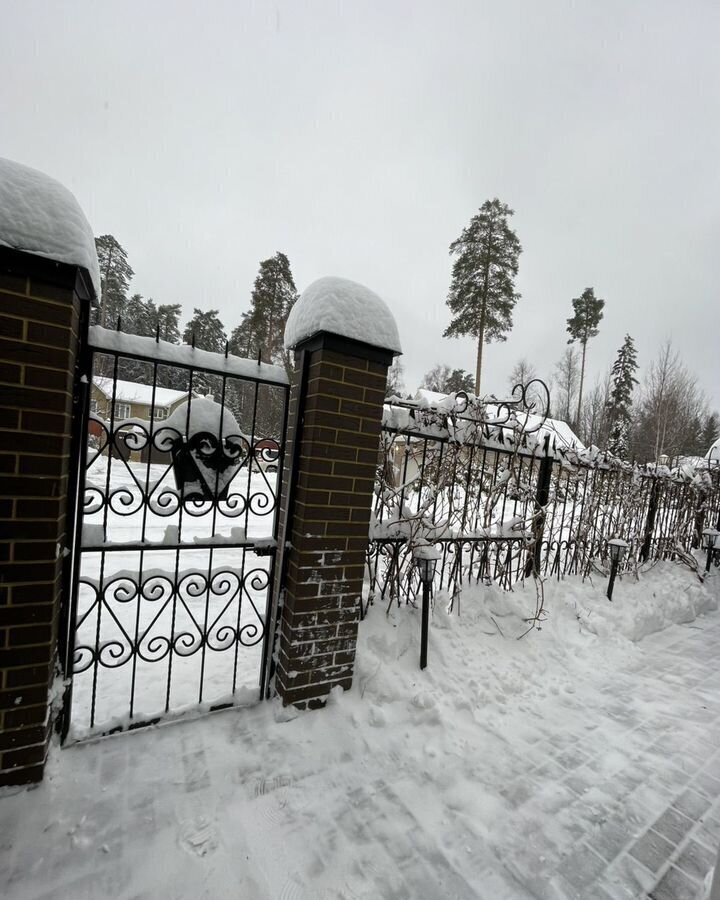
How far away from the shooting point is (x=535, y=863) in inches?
64.4

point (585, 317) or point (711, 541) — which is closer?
point (711, 541)

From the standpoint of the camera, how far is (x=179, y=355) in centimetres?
200

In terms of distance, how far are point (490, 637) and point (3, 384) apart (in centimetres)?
341

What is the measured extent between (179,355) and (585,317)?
33.2m

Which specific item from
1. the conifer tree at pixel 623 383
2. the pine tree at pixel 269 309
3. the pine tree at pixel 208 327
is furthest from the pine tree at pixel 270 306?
the conifer tree at pixel 623 383

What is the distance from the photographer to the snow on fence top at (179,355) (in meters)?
1.89

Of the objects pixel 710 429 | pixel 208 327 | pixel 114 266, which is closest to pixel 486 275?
pixel 208 327

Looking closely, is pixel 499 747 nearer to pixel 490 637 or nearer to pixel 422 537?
pixel 490 637

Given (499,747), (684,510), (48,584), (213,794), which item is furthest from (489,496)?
(684,510)

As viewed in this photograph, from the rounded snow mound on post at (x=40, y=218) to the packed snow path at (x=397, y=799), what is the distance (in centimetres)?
220

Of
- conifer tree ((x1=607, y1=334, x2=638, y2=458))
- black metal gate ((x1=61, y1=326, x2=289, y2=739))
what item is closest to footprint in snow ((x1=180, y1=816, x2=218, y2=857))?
black metal gate ((x1=61, y1=326, x2=289, y2=739))

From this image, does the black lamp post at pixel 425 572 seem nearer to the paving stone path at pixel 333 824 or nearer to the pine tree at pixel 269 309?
the paving stone path at pixel 333 824

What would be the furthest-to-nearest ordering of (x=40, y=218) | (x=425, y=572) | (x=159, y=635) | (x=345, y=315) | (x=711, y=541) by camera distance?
(x=711, y=541) < (x=159, y=635) < (x=425, y=572) < (x=345, y=315) < (x=40, y=218)

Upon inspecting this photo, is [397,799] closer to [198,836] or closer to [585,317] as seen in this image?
[198,836]
